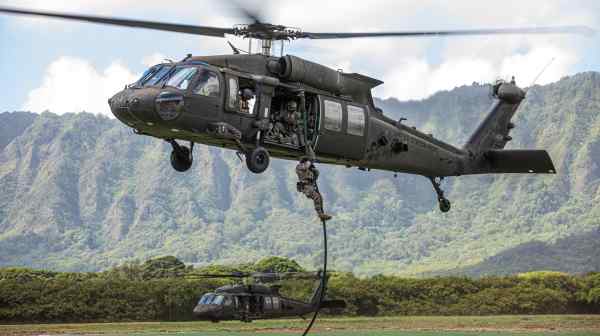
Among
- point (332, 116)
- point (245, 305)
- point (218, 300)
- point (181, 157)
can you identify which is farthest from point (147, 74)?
point (245, 305)

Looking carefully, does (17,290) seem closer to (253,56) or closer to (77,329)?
(77,329)

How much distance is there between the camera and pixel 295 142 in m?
28.7

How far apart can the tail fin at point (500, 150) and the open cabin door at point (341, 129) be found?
22.2 ft

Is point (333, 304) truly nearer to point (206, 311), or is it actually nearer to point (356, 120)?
point (206, 311)

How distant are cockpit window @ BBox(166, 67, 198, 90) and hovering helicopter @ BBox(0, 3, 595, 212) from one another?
0.09 ft

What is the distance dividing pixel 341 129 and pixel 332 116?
55 cm

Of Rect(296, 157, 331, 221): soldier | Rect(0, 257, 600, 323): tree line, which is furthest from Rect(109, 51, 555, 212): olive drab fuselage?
Rect(0, 257, 600, 323): tree line

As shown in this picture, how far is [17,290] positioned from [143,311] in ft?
26.1

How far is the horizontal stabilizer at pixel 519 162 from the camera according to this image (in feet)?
114

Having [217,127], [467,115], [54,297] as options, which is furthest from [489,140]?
[467,115]

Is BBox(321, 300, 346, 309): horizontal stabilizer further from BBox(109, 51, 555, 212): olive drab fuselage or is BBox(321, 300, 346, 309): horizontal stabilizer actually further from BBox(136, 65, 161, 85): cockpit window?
BBox(136, 65, 161, 85): cockpit window

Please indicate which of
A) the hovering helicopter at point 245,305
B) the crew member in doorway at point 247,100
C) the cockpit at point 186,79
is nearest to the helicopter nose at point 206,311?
the hovering helicopter at point 245,305

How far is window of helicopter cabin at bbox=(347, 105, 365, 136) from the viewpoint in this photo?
3005 centimetres

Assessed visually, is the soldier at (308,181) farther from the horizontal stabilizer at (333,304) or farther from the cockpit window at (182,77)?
the horizontal stabilizer at (333,304)
